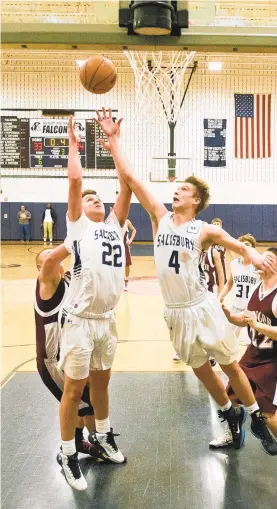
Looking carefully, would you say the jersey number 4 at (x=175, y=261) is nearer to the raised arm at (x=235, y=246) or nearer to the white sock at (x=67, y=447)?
the raised arm at (x=235, y=246)

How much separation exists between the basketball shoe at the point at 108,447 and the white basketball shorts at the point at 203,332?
904mm

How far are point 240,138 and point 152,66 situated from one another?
5970 mm

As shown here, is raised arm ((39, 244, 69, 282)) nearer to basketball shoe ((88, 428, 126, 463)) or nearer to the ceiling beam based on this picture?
basketball shoe ((88, 428, 126, 463))

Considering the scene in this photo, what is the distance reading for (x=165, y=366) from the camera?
21.8 ft

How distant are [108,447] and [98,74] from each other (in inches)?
118

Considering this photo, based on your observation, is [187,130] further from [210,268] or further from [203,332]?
[203,332]

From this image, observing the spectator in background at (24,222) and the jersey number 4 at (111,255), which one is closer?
the jersey number 4 at (111,255)

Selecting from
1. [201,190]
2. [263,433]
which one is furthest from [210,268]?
[263,433]

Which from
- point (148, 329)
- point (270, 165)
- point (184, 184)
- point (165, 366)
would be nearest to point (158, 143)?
point (270, 165)

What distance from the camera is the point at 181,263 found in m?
3.96

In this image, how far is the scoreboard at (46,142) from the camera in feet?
67.1

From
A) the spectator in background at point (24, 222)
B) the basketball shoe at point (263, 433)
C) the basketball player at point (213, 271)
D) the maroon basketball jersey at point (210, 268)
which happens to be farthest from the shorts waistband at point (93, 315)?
the spectator in background at point (24, 222)

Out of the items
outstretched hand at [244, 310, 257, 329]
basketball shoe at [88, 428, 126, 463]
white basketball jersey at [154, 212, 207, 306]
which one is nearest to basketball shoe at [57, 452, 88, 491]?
basketball shoe at [88, 428, 126, 463]

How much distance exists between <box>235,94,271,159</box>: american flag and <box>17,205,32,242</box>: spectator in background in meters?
8.44
